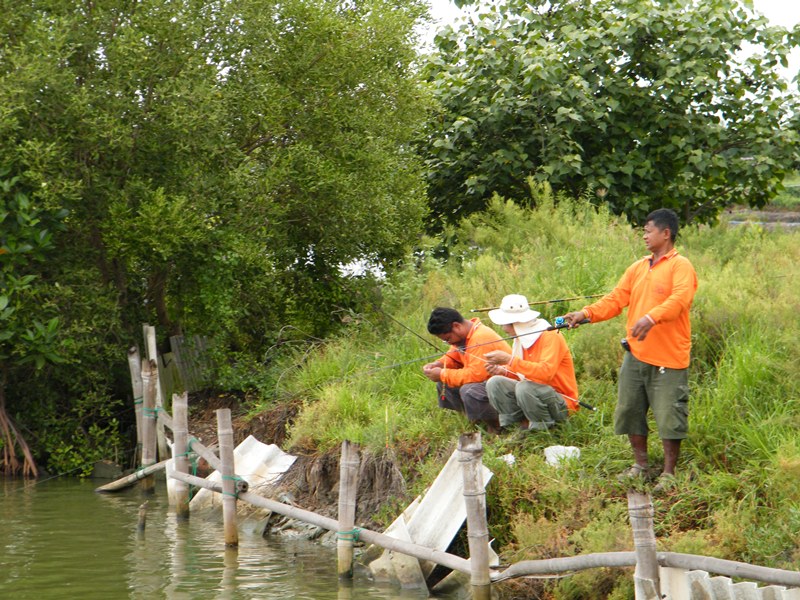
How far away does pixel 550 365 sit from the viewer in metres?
9.02

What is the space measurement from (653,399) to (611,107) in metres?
8.84

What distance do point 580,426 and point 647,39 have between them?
9384 mm

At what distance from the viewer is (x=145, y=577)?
9.22 metres

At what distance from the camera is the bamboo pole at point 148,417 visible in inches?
531

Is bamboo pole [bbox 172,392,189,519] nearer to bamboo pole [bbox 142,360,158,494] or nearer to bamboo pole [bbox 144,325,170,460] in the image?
bamboo pole [bbox 142,360,158,494]

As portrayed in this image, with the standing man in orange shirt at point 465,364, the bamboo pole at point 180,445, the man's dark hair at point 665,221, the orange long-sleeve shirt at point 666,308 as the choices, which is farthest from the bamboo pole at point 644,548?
the bamboo pole at point 180,445

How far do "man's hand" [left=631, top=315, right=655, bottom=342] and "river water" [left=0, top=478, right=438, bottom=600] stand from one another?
2550 millimetres

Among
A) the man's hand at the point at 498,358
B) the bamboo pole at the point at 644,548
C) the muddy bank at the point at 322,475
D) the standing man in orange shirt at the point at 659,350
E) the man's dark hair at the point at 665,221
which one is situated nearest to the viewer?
the bamboo pole at the point at 644,548

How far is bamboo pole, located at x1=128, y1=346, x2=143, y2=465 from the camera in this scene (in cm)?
1431

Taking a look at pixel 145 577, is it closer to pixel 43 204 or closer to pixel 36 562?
pixel 36 562

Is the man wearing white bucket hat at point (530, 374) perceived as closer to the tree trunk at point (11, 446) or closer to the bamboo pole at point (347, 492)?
the bamboo pole at point (347, 492)

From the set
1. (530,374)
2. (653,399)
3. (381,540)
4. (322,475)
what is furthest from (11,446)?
(653,399)

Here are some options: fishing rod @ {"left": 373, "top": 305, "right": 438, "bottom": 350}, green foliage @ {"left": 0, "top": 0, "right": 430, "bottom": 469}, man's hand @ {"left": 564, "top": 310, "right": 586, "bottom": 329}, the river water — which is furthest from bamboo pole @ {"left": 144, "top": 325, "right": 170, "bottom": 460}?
man's hand @ {"left": 564, "top": 310, "right": 586, "bottom": 329}

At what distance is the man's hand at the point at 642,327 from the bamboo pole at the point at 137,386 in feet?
26.7
